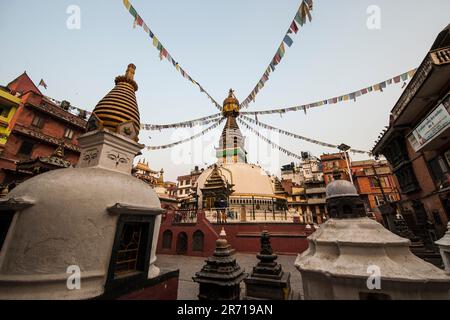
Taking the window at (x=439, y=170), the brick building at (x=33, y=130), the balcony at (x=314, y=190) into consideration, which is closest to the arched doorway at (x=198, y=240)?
the brick building at (x=33, y=130)

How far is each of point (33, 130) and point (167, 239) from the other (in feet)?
55.6

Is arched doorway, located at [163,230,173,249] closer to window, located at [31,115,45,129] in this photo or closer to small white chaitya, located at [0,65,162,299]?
small white chaitya, located at [0,65,162,299]

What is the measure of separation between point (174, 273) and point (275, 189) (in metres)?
19.5

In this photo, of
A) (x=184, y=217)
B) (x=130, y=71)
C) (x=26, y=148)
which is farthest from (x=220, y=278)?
(x=26, y=148)

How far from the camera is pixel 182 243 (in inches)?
511

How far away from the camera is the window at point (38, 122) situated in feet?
61.2

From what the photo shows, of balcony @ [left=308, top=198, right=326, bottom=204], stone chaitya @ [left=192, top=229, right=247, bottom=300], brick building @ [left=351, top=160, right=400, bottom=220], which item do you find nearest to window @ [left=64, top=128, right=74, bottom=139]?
stone chaitya @ [left=192, top=229, right=247, bottom=300]

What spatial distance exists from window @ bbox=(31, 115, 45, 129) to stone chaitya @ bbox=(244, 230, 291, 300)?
2405 centimetres

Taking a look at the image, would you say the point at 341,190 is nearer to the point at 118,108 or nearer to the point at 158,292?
the point at 158,292

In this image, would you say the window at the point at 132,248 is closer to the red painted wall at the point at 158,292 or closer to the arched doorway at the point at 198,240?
the red painted wall at the point at 158,292

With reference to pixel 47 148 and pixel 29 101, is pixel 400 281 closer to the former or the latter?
pixel 47 148

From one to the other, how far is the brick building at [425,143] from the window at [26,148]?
29772 mm

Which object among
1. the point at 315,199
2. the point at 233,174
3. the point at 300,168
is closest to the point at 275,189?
the point at 233,174

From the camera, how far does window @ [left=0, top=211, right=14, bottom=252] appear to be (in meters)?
3.28
